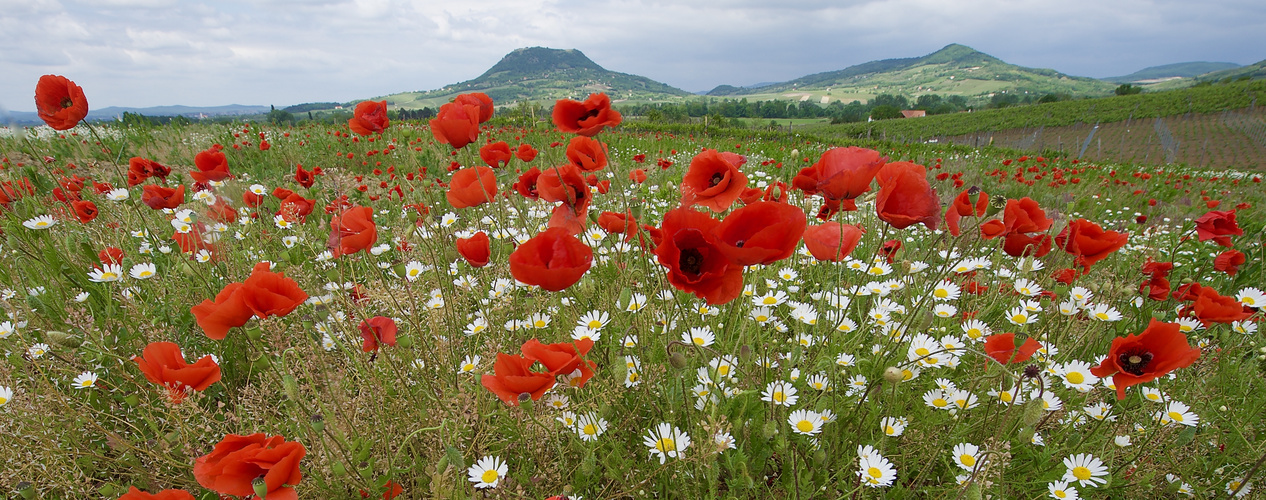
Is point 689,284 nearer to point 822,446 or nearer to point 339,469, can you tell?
point 822,446

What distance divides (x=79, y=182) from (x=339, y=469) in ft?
12.0

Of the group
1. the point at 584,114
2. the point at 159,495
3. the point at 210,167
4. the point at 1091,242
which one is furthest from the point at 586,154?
the point at 210,167

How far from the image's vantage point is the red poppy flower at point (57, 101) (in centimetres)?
231

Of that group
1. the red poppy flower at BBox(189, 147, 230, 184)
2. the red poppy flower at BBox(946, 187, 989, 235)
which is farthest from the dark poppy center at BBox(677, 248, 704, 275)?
the red poppy flower at BBox(189, 147, 230, 184)

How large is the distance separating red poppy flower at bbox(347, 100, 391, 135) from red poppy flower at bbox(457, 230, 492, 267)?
34.5 inches

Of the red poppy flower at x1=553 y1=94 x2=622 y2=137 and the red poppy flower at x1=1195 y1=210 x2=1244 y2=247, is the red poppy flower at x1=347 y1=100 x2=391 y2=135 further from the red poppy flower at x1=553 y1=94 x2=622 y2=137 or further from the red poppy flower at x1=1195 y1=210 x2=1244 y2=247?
the red poppy flower at x1=1195 y1=210 x2=1244 y2=247

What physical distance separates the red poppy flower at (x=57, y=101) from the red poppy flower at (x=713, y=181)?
9.31 ft

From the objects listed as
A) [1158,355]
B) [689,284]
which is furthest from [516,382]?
[1158,355]

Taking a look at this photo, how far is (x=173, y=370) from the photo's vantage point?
140 centimetres

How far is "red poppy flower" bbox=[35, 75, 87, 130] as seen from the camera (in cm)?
231

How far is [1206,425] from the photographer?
193cm

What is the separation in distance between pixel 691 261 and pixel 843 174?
56 cm

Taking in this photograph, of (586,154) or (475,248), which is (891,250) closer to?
(586,154)

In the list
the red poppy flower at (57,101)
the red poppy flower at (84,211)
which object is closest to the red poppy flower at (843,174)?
the red poppy flower at (57,101)
